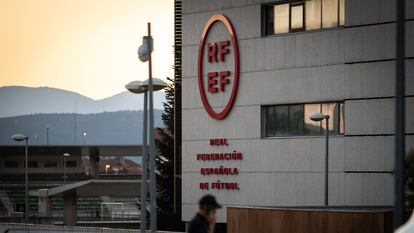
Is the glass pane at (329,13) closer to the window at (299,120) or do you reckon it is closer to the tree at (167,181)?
the window at (299,120)

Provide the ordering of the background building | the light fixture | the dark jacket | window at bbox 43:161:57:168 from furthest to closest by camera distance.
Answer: window at bbox 43:161:57:168 → the background building → the light fixture → the dark jacket

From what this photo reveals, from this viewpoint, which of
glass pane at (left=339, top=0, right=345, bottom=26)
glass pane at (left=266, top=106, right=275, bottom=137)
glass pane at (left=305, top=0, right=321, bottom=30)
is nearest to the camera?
glass pane at (left=339, top=0, right=345, bottom=26)

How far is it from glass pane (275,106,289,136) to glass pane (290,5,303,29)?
3.39 metres

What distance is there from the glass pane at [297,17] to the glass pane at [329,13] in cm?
113

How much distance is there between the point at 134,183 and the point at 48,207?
983 cm

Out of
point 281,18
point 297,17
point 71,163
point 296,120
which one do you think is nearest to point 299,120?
point 296,120

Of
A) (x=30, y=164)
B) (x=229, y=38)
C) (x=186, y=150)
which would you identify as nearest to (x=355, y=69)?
(x=229, y=38)

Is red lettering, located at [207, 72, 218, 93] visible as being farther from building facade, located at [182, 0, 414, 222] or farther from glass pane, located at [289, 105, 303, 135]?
glass pane, located at [289, 105, 303, 135]

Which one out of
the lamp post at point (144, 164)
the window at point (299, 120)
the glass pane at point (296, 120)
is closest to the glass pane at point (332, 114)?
the window at point (299, 120)

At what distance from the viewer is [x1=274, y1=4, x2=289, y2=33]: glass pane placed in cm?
4294

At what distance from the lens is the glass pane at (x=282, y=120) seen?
4300 centimetres

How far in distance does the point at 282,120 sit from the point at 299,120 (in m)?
0.94

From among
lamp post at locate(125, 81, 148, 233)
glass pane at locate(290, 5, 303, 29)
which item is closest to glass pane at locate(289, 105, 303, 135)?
glass pane at locate(290, 5, 303, 29)

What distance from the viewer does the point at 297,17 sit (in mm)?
42594
